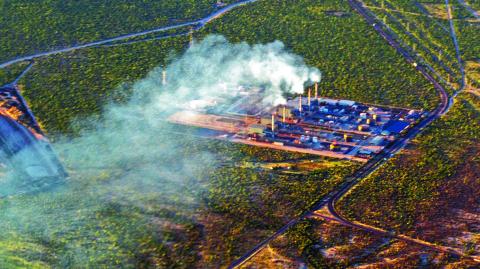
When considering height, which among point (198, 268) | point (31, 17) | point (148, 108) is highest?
point (31, 17)

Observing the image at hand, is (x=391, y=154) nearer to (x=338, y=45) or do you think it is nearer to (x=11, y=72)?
(x=338, y=45)

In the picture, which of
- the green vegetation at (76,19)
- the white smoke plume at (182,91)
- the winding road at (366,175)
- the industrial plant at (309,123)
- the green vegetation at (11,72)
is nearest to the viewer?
the winding road at (366,175)

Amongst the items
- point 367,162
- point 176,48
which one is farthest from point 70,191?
point 176,48

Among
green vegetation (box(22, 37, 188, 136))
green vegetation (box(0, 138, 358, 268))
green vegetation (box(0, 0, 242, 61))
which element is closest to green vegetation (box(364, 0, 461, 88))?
green vegetation (box(0, 0, 242, 61))

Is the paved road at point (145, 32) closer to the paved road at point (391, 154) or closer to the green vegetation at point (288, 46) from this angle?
the green vegetation at point (288, 46)

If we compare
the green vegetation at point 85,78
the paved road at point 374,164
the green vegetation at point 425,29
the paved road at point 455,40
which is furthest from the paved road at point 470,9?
the green vegetation at point 85,78

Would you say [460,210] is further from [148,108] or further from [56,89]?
[56,89]

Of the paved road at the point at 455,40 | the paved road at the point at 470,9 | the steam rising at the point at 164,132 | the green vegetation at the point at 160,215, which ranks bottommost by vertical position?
the green vegetation at the point at 160,215
